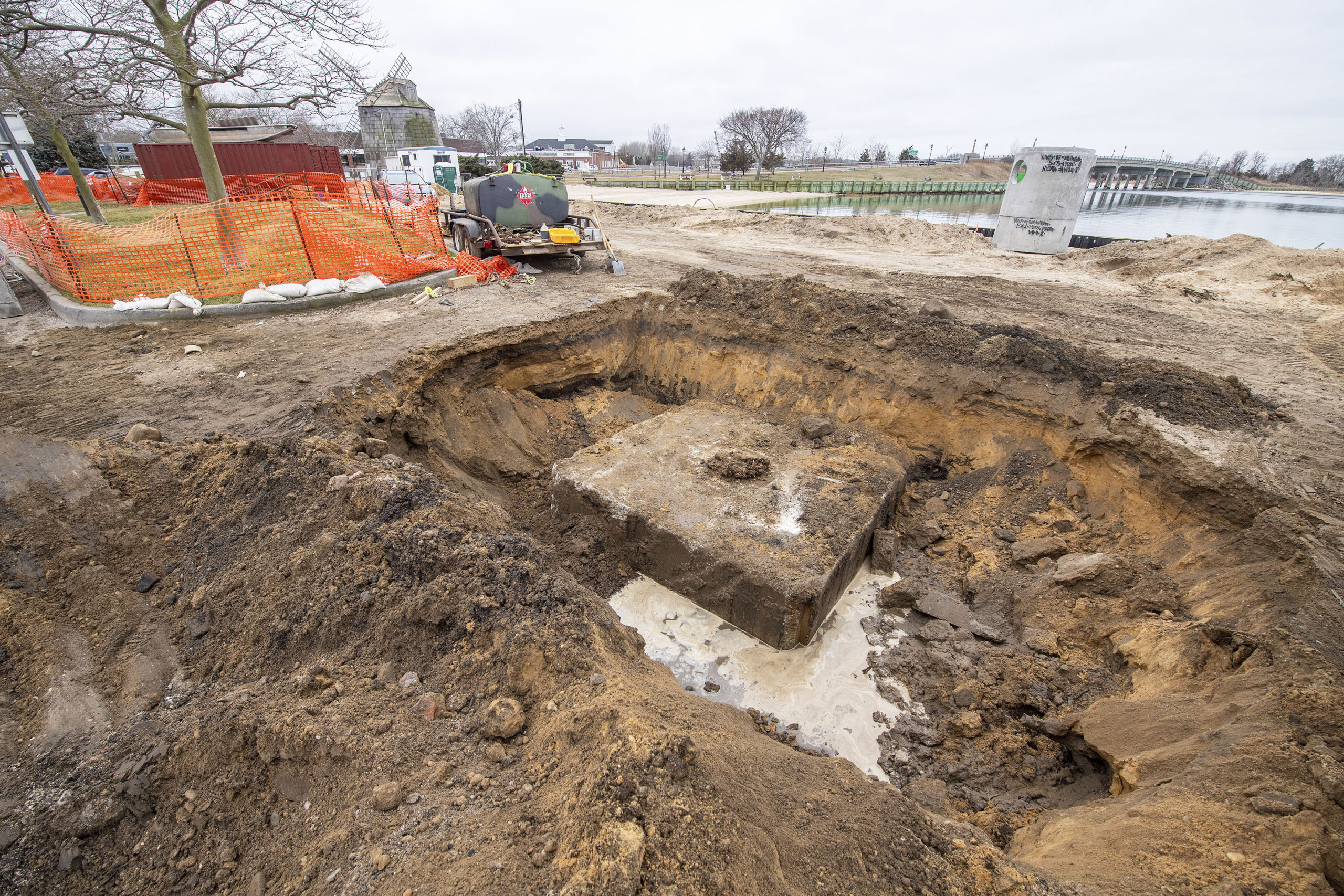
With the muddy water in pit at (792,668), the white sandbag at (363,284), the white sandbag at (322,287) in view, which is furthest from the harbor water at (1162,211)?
the white sandbag at (322,287)

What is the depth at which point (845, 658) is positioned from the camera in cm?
494

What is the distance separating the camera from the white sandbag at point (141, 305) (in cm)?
747

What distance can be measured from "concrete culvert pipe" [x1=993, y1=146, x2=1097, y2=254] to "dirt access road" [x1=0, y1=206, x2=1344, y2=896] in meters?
8.34

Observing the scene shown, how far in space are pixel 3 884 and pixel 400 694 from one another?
132 centimetres

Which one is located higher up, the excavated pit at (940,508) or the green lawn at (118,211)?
the green lawn at (118,211)

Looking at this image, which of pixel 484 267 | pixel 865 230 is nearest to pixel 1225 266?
pixel 865 230

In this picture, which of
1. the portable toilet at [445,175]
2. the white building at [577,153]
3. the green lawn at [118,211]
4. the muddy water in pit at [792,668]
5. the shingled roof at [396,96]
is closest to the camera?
the muddy water in pit at [792,668]

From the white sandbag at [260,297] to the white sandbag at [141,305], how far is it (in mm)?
941

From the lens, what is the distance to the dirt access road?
2057mm

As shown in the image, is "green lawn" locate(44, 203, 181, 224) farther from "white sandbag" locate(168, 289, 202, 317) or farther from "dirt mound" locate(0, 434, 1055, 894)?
"dirt mound" locate(0, 434, 1055, 894)

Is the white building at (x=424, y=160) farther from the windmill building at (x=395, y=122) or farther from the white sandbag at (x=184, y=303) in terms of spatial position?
the white sandbag at (x=184, y=303)

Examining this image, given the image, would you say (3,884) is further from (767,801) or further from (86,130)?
(86,130)

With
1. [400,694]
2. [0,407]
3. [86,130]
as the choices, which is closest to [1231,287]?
[400,694]

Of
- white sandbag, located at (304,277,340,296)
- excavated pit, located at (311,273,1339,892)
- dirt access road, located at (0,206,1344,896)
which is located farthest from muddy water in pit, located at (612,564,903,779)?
white sandbag, located at (304,277,340,296)
